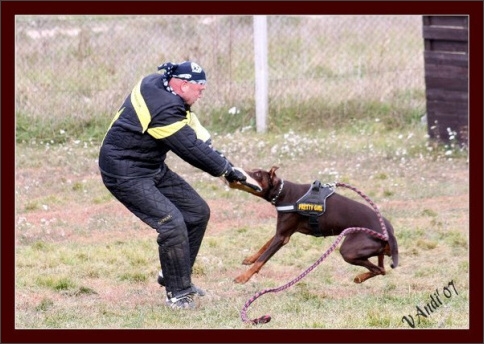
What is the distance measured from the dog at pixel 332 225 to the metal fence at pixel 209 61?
5.89 m

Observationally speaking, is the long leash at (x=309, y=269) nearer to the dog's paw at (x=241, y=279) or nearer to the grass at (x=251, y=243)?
the grass at (x=251, y=243)

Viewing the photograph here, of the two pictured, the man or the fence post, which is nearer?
the man

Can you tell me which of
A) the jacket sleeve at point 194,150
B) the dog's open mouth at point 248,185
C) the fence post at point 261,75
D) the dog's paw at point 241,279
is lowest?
the dog's paw at point 241,279

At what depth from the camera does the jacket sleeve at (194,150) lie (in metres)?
6.45

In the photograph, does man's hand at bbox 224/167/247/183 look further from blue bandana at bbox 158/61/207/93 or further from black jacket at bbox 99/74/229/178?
blue bandana at bbox 158/61/207/93

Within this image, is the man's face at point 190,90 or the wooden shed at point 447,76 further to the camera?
the wooden shed at point 447,76

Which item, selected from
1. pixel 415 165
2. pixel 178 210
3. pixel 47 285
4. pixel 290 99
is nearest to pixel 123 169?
pixel 178 210

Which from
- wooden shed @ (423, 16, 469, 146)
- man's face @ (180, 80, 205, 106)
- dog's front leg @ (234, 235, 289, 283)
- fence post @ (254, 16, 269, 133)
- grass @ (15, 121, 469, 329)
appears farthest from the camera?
fence post @ (254, 16, 269, 133)

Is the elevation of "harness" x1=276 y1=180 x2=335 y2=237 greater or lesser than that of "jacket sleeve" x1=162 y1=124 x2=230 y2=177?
lesser

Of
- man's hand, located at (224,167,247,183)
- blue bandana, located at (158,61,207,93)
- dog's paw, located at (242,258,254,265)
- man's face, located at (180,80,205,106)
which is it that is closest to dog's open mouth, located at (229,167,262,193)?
man's hand, located at (224,167,247,183)

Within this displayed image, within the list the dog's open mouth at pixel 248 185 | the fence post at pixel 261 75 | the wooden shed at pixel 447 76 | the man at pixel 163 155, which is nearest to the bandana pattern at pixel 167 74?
the man at pixel 163 155

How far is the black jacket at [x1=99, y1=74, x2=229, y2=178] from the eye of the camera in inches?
253

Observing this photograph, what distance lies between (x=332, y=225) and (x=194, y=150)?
1.53 m

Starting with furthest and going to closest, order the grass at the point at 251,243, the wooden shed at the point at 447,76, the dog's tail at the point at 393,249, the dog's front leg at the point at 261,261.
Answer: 1. the wooden shed at the point at 447,76
2. the dog's front leg at the point at 261,261
3. the dog's tail at the point at 393,249
4. the grass at the point at 251,243
